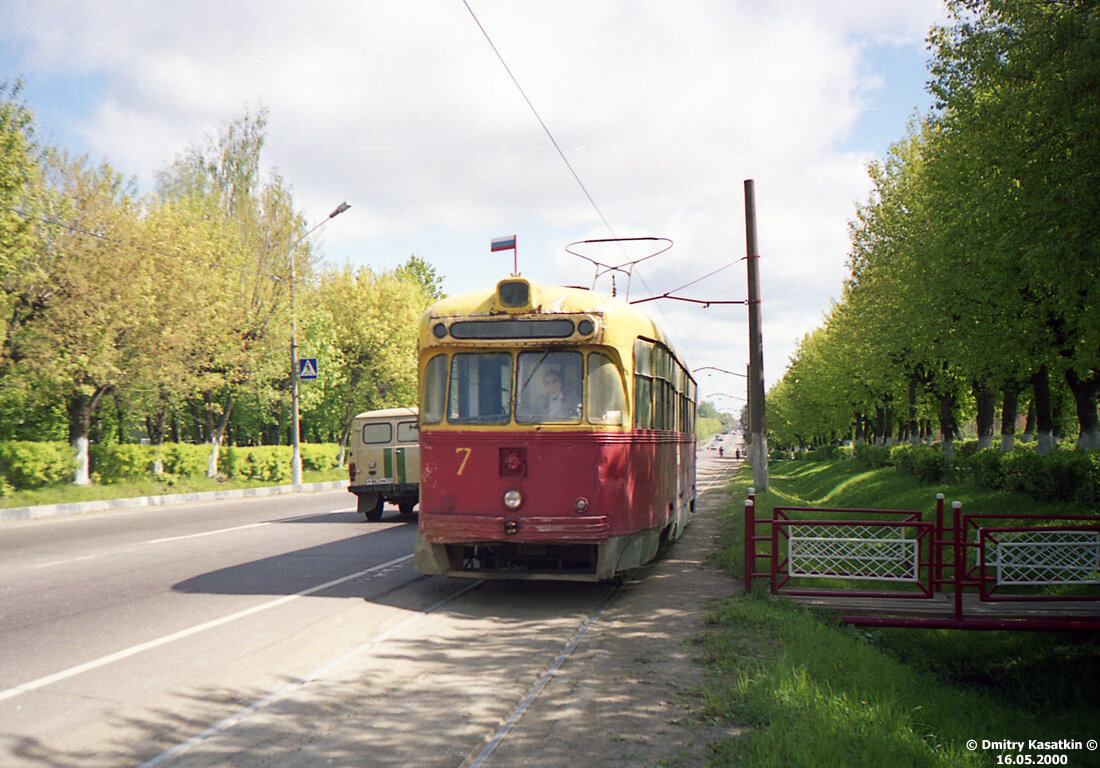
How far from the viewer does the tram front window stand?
9484 millimetres

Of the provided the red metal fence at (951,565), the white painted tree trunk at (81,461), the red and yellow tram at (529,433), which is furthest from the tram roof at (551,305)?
the white painted tree trunk at (81,461)

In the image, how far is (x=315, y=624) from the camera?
8.41 metres

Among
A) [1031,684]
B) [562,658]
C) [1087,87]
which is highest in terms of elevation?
[1087,87]

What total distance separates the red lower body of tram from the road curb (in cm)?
1551

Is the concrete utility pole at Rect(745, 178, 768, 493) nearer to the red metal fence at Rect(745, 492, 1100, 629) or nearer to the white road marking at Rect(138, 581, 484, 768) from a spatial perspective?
the red metal fence at Rect(745, 492, 1100, 629)

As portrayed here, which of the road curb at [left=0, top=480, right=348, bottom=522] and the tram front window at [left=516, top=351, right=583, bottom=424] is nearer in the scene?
the tram front window at [left=516, top=351, right=583, bottom=424]

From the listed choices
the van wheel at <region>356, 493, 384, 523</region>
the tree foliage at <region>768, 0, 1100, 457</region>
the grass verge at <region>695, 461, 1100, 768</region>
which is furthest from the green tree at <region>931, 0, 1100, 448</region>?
the van wheel at <region>356, 493, 384, 523</region>

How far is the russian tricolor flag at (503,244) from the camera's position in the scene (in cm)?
1184

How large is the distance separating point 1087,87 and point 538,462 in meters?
7.87

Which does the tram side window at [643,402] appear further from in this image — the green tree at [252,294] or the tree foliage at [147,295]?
the green tree at [252,294]

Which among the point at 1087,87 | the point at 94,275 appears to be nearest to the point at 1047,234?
the point at 1087,87

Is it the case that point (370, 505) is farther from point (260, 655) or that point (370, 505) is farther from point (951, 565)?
point (951, 565)

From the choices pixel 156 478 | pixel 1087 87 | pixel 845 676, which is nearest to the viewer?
pixel 845 676

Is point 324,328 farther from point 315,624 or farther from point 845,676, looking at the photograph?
point 845,676
